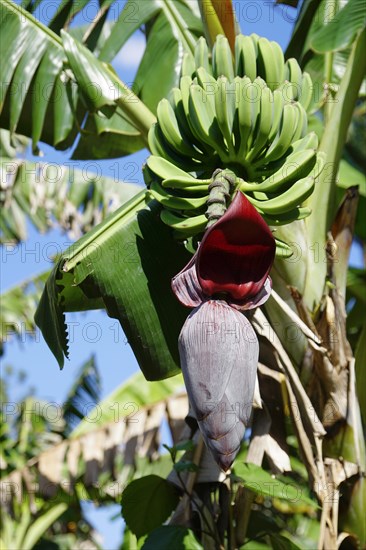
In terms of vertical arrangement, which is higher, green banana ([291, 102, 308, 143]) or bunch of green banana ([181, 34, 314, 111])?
bunch of green banana ([181, 34, 314, 111])

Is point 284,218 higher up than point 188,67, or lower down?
lower down

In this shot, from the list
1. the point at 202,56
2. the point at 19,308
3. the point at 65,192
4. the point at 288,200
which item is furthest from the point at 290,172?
the point at 19,308

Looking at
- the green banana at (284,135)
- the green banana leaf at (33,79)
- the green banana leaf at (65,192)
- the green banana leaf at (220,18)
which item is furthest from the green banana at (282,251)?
the green banana leaf at (65,192)

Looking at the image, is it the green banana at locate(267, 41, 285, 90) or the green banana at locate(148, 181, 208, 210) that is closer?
the green banana at locate(148, 181, 208, 210)

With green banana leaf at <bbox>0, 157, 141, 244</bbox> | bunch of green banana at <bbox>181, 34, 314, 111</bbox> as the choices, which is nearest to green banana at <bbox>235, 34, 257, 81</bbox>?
bunch of green banana at <bbox>181, 34, 314, 111</bbox>

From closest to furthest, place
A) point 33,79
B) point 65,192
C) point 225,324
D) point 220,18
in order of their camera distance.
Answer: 1. point 225,324
2. point 220,18
3. point 33,79
4. point 65,192

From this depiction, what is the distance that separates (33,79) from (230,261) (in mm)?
966

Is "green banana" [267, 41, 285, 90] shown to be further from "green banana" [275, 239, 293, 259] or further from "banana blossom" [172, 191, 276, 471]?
"banana blossom" [172, 191, 276, 471]

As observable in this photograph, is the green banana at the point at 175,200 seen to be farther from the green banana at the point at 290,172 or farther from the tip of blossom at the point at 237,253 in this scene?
the tip of blossom at the point at 237,253

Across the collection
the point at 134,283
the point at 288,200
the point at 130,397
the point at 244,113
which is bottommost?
the point at 130,397

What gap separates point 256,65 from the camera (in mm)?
955

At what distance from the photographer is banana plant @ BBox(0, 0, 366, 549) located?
614 mm

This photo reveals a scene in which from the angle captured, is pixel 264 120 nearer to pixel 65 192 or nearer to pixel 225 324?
pixel 225 324

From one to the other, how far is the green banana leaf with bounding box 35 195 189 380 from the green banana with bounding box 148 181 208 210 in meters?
0.14
